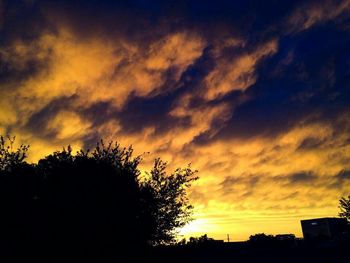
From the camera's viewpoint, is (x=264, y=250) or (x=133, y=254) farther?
(x=264, y=250)

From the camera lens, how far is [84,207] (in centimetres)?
2797

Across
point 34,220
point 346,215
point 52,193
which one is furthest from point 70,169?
point 346,215

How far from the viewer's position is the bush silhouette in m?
26.9

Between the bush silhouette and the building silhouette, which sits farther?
the building silhouette

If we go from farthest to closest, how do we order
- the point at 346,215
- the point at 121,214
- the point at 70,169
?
the point at 346,215
the point at 70,169
the point at 121,214

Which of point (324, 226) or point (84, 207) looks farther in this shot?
point (324, 226)

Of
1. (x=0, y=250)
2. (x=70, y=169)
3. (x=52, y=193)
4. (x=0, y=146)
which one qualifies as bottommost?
(x=0, y=250)

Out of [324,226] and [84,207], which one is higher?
[324,226]

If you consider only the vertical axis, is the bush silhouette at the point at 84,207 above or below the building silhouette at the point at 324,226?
below

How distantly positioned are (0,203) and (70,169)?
6.80 m

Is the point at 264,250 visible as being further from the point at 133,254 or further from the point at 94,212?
the point at 94,212

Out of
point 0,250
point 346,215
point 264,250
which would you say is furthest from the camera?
point 346,215

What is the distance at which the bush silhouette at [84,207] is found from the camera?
2692 cm

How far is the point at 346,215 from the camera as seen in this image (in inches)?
2724
